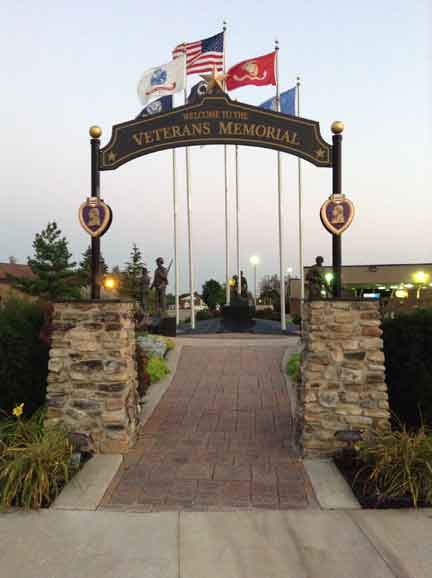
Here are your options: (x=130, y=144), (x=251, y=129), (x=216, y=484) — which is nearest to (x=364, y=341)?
(x=216, y=484)

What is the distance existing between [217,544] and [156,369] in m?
6.11

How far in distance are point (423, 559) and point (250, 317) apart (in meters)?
14.3

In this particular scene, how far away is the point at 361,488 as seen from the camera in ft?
14.3

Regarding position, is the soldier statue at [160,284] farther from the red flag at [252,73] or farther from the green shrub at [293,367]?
the green shrub at [293,367]

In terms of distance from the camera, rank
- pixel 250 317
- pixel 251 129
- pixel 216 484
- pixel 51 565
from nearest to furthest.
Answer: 1. pixel 51 565
2. pixel 216 484
3. pixel 251 129
4. pixel 250 317

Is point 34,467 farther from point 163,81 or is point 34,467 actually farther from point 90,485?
point 163,81

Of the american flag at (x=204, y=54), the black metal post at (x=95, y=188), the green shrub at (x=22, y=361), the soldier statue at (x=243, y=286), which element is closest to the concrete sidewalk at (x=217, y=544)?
the green shrub at (x=22, y=361)

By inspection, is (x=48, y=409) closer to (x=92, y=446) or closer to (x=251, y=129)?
(x=92, y=446)

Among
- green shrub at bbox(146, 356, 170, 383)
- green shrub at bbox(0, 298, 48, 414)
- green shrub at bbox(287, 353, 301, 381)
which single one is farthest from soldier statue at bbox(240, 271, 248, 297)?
green shrub at bbox(0, 298, 48, 414)

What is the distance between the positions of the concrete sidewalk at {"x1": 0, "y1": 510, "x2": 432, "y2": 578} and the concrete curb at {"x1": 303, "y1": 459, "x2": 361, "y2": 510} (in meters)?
0.15

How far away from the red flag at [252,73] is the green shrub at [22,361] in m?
11.7

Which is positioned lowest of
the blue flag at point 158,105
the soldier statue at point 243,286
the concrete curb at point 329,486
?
the concrete curb at point 329,486

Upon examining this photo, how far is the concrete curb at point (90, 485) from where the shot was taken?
4.11 metres

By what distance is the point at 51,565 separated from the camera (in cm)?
317
